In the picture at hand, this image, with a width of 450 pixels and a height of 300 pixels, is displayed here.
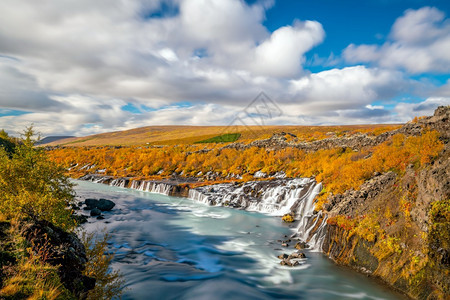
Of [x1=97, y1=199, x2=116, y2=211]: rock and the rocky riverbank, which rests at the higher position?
the rocky riverbank

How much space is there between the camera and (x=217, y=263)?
625 inches

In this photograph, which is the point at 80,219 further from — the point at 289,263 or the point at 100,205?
the point at 289,263

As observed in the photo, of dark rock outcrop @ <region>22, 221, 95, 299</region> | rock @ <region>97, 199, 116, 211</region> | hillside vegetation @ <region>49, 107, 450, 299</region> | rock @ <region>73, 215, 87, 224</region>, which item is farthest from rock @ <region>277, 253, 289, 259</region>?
rock @ <region>97, 199, 116, 211</region>

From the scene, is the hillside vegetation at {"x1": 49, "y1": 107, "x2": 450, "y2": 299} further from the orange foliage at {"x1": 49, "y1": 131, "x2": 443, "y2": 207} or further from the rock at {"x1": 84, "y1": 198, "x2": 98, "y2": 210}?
the rock at {"x1": 84, "y1": 198, "x2": 98, "y2": 210}

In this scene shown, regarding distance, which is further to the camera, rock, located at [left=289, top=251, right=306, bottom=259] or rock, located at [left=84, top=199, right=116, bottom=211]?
rock, located at [left=84, top=199, right=116, bottom=211]

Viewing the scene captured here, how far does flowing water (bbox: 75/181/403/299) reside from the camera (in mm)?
12234

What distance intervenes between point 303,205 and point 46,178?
21751 mm

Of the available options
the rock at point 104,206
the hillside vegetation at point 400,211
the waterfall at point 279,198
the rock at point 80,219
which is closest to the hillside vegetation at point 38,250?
the hillside vegetation at point 400,211

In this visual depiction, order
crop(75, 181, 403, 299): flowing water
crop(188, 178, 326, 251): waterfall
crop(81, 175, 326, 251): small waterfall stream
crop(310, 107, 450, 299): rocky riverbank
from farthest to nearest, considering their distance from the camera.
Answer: crop(81, 175, 326, 251): small waterfall stream < crop(188, 178, 326, 251): waterfall < crop(75, 181, 403, 299): flowing water < crop(310, 107, 450, 299): rocky riverbank

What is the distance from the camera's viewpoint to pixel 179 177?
50.8 meters

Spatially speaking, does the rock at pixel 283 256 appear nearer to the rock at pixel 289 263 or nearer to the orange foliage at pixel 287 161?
the rock at pixel 289 263

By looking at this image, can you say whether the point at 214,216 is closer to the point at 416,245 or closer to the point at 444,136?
the point at 416,245

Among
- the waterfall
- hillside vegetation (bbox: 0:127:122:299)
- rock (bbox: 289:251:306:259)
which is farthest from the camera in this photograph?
the waterfall

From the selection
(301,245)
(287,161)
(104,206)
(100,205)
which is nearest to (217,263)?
(301,245)
